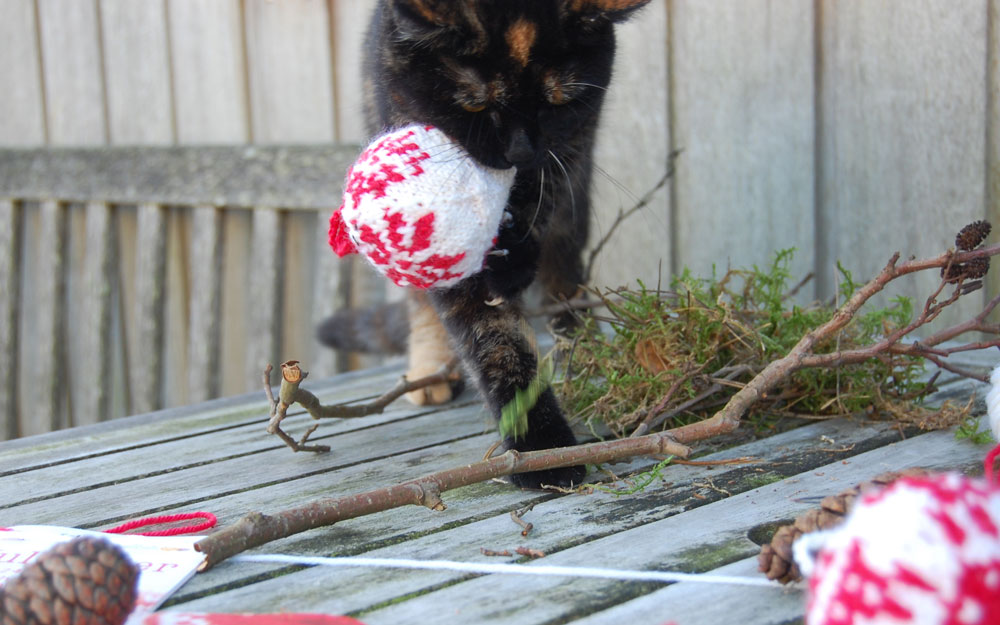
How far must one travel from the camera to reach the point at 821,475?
134 centimetres

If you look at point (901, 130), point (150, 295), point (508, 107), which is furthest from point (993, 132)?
point (150, 295)

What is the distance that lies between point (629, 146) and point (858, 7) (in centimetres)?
71

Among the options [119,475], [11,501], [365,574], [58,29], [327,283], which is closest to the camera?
[365,574]

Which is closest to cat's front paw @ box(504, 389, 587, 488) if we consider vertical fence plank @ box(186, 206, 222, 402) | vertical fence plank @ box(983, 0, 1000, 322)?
vertical fence plank @ box(983, 0, 1000, 322)

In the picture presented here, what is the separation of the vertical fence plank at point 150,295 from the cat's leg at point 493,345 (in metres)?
2.03

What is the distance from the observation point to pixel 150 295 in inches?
130

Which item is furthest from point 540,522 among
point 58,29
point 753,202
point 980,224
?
point 58,29

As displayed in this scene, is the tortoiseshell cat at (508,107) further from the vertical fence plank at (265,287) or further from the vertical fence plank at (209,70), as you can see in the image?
the vertical fence plank at (209,70)

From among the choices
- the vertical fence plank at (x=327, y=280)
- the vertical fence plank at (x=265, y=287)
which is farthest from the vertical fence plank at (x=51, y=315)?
the vertical fence plank at (x=327, y=280)

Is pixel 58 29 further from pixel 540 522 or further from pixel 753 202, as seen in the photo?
pixel 540 522

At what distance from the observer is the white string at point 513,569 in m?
1.00

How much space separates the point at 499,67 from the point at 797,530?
0.82 metres

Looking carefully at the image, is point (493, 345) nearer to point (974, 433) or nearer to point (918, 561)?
point (974, 433)

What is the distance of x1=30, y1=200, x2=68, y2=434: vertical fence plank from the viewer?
3604 millimetres
